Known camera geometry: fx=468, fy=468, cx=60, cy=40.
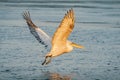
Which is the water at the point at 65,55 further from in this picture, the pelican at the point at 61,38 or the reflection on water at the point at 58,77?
the pelican at the point at 61,38

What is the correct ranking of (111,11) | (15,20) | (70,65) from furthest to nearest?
(111,11) < (15,20) < (70,65)

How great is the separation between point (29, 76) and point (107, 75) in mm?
1995

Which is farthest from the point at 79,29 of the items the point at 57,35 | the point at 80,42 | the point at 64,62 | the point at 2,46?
the point at 57,35

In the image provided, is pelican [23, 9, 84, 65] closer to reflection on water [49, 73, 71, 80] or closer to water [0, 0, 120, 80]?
reflection on water [49, 73, 71, 80]

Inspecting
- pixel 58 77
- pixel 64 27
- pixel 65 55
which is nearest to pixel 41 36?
pixel 64 27

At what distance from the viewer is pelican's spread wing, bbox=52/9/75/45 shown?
28.0ft

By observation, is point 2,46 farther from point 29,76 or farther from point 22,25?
point 22,25

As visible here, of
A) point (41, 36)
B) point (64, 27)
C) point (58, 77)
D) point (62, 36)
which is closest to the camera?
point (64, 27)

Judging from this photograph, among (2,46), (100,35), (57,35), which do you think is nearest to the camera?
(57,35)

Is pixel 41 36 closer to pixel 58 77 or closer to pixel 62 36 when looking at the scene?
pixel 62 36

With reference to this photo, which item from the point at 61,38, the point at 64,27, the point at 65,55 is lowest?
the point at 65,55

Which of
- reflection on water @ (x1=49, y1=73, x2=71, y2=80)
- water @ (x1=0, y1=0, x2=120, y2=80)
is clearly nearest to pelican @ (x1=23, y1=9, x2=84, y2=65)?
reflection on water @ (x1=49, y1=73, x2=71, y2=80)

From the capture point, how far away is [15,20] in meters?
23.3

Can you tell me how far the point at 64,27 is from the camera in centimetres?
872
